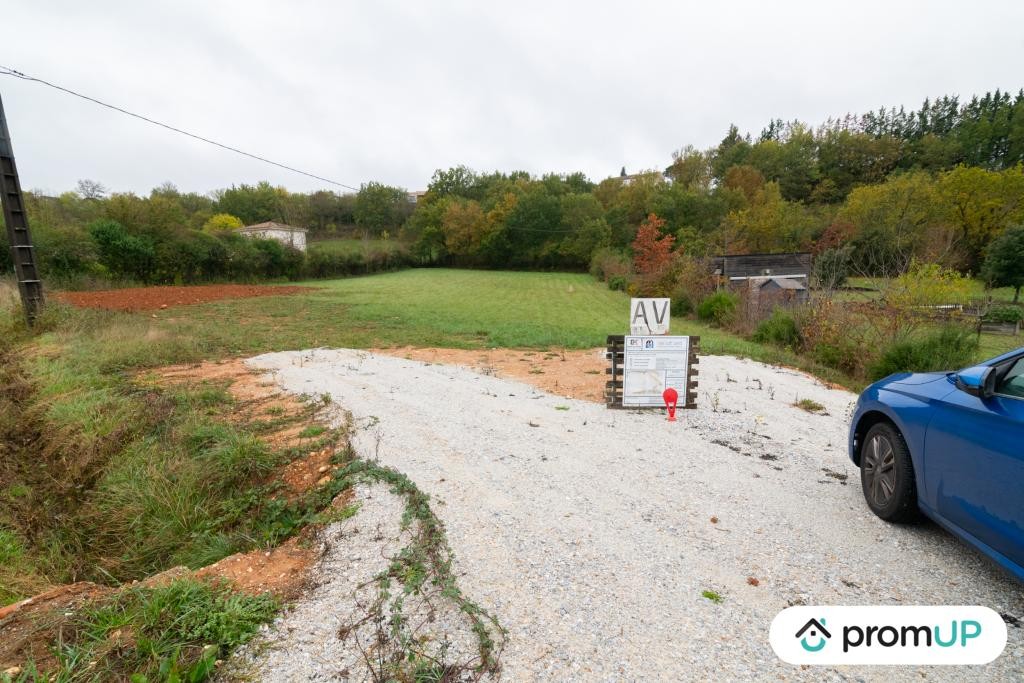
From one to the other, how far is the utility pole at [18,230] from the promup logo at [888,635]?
16.2 meters

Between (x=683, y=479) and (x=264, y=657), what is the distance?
3.36 metres

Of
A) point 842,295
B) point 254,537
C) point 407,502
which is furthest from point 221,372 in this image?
point 842,295

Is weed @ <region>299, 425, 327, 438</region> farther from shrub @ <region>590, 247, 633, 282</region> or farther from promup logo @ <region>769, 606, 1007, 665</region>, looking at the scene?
shrub @ <region>590, 247, 633, 282</region>

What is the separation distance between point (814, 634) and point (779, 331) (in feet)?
43.9

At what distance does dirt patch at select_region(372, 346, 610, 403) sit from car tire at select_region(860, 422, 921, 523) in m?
3.64

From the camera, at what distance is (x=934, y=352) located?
8.73 metres

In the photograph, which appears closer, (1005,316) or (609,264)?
(1005,316)

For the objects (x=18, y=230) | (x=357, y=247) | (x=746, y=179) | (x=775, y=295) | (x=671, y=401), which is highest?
(x=746, y=179)

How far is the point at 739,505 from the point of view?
3.57 metres

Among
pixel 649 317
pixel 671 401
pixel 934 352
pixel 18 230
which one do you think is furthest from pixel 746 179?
pixel 18 230

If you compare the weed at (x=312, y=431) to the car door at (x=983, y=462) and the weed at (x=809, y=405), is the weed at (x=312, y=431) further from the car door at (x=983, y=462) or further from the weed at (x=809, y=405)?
the weed at (x=809, y=405)

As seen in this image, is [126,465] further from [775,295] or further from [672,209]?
[672,209]

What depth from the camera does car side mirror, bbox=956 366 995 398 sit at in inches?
99.5

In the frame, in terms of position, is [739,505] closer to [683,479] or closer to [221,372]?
[683,479]
